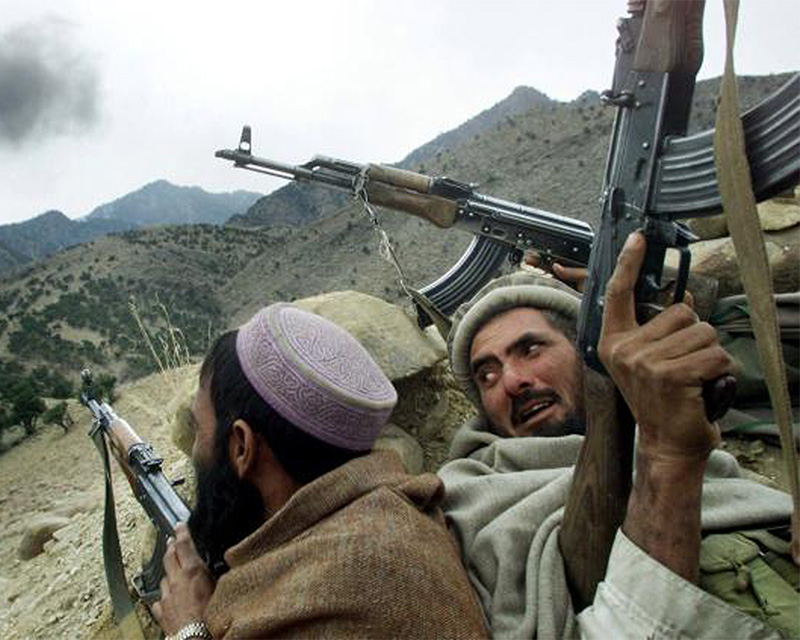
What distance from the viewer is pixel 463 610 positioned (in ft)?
4.58

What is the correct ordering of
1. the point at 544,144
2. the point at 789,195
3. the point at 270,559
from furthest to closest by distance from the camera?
1. the point at 544,144
2. the point at 789,195
3. the point at 270,559

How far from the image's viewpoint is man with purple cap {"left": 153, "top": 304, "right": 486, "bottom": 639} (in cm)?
132

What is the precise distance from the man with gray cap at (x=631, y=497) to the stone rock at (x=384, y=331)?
97cm

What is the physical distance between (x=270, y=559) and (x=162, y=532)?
1217 mm

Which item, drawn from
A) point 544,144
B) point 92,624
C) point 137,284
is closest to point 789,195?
point 92,624

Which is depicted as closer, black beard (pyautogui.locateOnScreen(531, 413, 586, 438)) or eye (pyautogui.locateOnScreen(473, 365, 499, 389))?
black beard (pyautogui.locateOnScreen(531, 413, 586, 438))

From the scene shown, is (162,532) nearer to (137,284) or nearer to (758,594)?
(758,594)

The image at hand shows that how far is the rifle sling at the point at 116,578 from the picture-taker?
121 inches

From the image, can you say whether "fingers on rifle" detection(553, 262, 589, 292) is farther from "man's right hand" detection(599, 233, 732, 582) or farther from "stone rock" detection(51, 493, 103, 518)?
"stone rock" detection(51, 493, 103, 518)

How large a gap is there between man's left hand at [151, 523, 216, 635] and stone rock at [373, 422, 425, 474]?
4.36ft

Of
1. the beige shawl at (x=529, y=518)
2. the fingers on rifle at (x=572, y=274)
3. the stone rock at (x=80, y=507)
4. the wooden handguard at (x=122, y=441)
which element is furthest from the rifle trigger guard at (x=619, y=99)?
the stone rock at (x=80, y=507)

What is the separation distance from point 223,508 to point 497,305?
1.56 metres

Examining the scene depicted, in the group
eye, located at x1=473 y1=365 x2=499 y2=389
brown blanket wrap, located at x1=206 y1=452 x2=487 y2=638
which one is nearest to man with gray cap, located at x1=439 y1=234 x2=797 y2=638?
eye, located at x1=473 y1=365 x2=499 y2=389

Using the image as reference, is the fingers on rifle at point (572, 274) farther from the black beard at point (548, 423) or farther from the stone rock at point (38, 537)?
the stone rock at point (38, 537)
